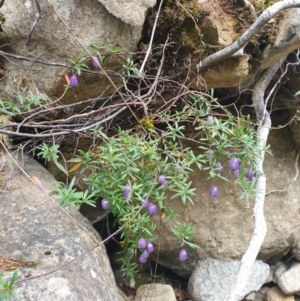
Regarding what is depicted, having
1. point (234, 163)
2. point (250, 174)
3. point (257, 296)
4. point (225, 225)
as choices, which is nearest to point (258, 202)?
point (250, 174)

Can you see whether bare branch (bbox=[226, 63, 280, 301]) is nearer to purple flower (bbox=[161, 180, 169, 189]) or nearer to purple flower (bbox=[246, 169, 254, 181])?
purple flower (bbox=[246, 169, 254, 181])

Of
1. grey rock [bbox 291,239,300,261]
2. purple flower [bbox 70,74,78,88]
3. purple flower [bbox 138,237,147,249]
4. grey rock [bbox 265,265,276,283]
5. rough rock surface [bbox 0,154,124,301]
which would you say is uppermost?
purple flower [bbox 70,74,78,88]

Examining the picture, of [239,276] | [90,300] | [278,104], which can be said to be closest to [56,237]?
[90,300]

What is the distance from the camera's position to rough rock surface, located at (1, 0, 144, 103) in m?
1.70

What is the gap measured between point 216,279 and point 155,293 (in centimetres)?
32

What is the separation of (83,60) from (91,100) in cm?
19

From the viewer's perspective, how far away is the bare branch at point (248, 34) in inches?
65.6

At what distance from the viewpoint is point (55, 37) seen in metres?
1.73

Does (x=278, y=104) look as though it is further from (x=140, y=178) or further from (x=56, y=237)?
(x=56, y=237)

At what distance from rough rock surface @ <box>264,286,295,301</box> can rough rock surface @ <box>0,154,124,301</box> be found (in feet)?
3.76

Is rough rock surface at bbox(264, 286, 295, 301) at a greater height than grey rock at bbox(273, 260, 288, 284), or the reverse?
grey rock at bbox(273, 260, 288, 284)

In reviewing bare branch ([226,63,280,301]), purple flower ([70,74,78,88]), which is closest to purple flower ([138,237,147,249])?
bare branch ([226,63,280,301])

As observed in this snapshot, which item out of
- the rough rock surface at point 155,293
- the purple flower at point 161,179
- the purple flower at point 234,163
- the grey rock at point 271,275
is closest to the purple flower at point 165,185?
the purple flower at point 161,179

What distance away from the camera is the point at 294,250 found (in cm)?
251
